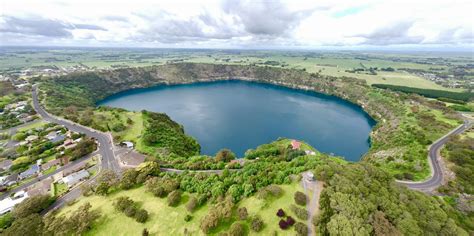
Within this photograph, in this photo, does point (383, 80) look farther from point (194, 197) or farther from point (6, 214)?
point (6, 214)

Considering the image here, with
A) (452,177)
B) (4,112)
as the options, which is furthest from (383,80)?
(4,112)

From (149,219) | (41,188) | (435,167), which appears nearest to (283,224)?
(149,219)

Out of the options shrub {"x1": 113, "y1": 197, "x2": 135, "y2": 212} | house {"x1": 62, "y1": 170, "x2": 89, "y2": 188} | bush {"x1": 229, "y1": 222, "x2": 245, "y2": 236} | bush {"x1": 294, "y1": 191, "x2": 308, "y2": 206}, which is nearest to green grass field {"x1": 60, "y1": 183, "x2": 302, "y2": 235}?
shrub {"x1": 113, "y1": 197, "x2": 135, "y2": 212}

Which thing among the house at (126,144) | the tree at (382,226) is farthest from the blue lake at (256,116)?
the tree at (382,226)

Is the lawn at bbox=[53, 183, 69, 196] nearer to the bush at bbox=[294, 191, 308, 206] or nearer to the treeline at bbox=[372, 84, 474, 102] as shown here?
the bush at bbox=[294, 191, 308, 206]

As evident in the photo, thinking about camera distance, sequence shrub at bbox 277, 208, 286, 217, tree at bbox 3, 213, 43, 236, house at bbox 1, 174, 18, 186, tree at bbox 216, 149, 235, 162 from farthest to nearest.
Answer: tree at bbox 216, 149, 235, 162 → house at bbox 1, 174, 18, 186 → shrub at bbox 277, 208, 286, 217 → tree at bbox 3, 213, 43, 236

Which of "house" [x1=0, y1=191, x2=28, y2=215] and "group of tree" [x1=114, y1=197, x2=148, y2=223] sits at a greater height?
"group of tree" [x1=114, y1=197, x2=148, y2=223]

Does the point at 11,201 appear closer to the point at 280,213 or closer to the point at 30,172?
the point at 30,172
